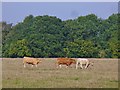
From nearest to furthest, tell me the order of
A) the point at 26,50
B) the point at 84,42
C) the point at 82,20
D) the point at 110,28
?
the point at 26,50 < the point at 84,42 < the point at 110,28 < the point at 82,20

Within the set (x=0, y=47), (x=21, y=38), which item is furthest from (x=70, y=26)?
(x=0, y=47)

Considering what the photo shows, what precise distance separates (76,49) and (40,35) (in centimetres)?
971

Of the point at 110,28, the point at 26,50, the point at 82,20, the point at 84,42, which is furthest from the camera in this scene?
the point at 82,20

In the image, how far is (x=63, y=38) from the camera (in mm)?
89250

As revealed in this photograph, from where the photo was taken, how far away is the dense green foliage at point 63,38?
80875 mm

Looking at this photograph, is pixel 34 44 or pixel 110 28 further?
pixel 110 28

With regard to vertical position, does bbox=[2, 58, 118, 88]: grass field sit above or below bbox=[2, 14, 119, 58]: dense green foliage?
below

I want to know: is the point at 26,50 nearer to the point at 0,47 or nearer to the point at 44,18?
the point at 0,47

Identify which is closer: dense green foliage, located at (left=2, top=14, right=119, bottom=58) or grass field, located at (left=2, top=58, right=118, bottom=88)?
grass field, located at (left=2, top=58, right=118, bottom=88)

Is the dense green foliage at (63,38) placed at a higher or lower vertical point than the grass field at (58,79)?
higher

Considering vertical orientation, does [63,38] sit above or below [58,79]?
above

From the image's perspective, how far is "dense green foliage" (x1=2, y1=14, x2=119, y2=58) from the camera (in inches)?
3184

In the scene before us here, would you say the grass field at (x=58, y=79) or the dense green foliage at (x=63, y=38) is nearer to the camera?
the grass field at (x=58, y=79)

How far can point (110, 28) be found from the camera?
9588 centimetres
